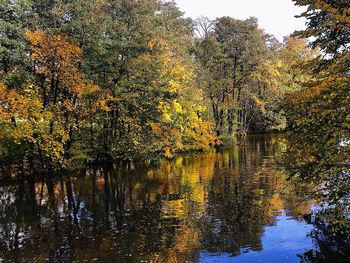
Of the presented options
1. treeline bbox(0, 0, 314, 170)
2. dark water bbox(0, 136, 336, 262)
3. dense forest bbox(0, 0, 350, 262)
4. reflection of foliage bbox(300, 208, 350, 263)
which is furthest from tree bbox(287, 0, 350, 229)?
treeline bbox(0, 0, 314, 170)

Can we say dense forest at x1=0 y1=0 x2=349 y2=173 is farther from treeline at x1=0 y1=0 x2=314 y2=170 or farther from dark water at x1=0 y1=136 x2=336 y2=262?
dark water at x1=0 y1=136 x2=336 y2=262

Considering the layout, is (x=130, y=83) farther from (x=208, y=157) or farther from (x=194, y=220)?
(x=194, y=220)

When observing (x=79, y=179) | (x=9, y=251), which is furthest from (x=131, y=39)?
(x=9, y=251)

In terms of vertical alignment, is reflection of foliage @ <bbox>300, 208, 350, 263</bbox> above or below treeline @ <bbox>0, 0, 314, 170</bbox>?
below

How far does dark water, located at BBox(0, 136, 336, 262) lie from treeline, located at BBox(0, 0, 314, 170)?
438 cm

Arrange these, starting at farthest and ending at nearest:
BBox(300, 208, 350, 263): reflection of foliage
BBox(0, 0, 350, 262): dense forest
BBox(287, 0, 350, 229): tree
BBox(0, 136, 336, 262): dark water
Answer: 1. BBox(0, 136, 336, 262): dark water
2. BBox(0, 0, 350, 262): dense forest
3. BBox(300, 208, 350, 263): reflection of foliage
4. BBox(287, 0, 350, 229): tree

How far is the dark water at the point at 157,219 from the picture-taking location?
1348cm

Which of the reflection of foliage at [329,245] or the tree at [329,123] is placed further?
the reflection of foliage at [329,245]

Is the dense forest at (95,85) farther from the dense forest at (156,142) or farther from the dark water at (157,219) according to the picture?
the dark water at (157,219)

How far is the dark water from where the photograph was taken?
44.2 feet

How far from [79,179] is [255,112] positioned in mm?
44620

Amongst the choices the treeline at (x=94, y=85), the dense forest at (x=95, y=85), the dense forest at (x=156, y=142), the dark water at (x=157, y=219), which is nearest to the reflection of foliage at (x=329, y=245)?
the dense forest at (x=156, y=142)

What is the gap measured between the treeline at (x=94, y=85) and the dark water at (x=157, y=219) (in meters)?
4.38

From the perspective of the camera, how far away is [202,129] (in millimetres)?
44688
